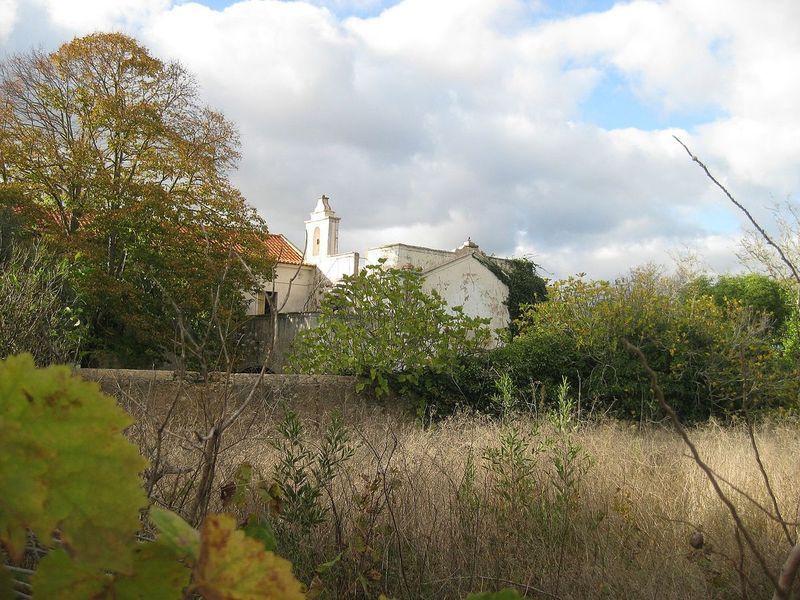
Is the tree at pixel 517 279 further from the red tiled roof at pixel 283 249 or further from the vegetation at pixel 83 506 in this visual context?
the vegetation at pixel 83 506

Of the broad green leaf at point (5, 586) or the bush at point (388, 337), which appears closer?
the broad green leaf at point (5, 586)

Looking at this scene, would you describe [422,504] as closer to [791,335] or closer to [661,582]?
[661,582]

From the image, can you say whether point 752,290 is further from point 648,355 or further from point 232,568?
point 232,568

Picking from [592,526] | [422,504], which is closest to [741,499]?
[592,526]

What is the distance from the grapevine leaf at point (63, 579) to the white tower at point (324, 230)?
3388cm

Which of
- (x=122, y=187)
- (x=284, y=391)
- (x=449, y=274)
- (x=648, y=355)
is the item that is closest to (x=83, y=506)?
(x=284, y=391)

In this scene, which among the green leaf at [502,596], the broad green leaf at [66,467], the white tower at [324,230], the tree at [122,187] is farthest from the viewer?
the white tower at [324,230]

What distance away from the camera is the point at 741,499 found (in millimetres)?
5047

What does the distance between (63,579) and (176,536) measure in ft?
0.30

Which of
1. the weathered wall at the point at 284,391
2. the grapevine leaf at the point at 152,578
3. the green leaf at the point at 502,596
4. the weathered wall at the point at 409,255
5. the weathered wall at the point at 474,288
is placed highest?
the weathered wall at the point at 409,255

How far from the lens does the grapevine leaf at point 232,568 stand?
56cm

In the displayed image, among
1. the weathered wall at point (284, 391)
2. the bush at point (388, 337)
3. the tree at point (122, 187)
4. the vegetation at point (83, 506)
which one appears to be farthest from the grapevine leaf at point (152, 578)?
the tree at point (122, 187)

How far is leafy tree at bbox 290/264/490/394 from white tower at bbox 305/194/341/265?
2205cm

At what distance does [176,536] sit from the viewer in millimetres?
574
